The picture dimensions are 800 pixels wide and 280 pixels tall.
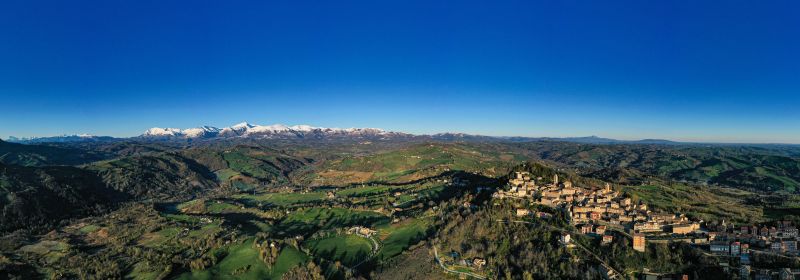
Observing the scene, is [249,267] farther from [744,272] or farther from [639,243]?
[744,272]

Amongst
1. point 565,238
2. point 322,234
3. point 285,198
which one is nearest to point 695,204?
point 565,238

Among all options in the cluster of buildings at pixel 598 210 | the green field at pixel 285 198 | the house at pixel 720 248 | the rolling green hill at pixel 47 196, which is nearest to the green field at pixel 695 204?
the cluster of buildings at pixel 598 210

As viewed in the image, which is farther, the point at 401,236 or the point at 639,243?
the point at 401,236

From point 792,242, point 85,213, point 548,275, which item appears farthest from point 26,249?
point 792,242

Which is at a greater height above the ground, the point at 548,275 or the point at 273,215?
the point at 548,275

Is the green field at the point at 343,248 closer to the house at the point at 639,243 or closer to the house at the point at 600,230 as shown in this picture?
the house at the point at 600,230

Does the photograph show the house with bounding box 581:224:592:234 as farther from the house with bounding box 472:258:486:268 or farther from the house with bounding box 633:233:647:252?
the house with bounding box 472:258:486:268

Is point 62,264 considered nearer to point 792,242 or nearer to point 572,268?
point 572,268

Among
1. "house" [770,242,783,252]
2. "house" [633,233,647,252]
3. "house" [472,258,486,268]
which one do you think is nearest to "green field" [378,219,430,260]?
"house" [472,258,486,268]
